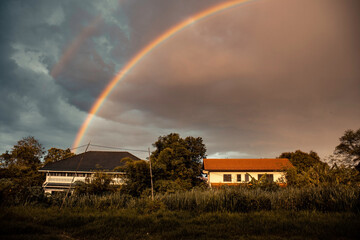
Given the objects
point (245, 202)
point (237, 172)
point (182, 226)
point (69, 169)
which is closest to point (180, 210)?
point (182, 226)

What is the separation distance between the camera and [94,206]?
10.7 m

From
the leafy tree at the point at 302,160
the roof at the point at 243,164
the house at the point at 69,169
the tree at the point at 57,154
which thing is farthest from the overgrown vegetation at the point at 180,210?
the tree at the point at 57,154

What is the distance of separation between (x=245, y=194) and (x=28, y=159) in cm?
4524

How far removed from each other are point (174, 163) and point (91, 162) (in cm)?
1992

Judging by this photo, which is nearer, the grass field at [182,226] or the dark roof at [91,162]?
the grass field at [182,226]

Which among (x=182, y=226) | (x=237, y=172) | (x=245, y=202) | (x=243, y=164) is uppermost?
(x=243, y=164)

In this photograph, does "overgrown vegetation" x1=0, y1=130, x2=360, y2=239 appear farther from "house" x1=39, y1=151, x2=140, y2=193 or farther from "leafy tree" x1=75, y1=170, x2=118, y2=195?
"house" x1=39, y1=151, x2=140, y2=193

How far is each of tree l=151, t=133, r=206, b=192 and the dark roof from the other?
9.43m

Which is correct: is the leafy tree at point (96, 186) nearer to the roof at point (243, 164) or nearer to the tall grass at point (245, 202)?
the tall grass at point (245, 202)

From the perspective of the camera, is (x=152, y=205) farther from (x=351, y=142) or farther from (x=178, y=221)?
(x=351, y=142)

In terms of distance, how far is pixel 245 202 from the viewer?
1007 centimetres

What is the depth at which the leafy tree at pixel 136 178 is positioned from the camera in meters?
15.2

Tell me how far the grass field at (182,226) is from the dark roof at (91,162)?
2462 centimetres

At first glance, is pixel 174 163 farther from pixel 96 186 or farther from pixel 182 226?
pixel 182 226
